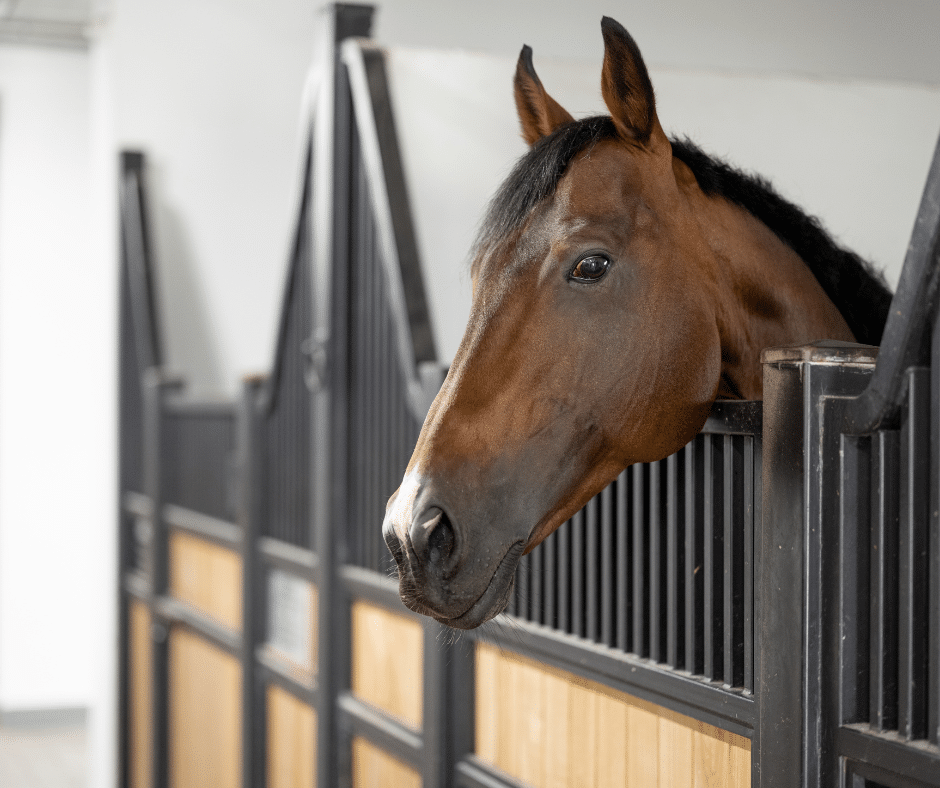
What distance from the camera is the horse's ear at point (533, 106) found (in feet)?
3.21

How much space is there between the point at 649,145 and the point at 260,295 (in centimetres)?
253

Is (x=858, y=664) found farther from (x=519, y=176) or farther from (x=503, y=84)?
(x=503, y=84)

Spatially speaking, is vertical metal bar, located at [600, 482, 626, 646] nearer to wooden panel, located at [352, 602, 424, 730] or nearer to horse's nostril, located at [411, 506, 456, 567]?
horse's nostril, located at [411, 506, 456, 567]

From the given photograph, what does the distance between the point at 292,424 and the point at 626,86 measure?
1428 millimetres

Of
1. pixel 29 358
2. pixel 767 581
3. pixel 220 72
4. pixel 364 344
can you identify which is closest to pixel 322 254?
pixel 364 344

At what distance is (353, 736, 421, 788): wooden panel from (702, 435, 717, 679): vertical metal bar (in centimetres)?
79

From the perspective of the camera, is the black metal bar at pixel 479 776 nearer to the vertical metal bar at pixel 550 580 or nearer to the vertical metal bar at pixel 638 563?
the vertical metal bar at pixel 550 580

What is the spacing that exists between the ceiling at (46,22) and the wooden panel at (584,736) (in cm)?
369

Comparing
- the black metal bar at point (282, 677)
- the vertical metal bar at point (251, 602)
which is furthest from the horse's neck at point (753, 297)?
the vertical metal bar at point (251, 602)

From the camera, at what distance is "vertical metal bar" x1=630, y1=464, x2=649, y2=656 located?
1.05 m

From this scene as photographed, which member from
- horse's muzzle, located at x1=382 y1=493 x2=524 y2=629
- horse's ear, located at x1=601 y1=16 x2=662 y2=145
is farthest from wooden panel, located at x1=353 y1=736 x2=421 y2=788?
horse's ear, located at x1=601 y1=16 x2=662 y2=145

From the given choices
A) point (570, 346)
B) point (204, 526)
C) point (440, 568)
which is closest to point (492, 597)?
point (440, 568)

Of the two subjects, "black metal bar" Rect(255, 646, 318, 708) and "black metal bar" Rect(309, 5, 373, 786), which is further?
"black metal bar" Rect(255, 646, 318, 708)

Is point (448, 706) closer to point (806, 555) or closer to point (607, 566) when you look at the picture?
point (607, 566)
